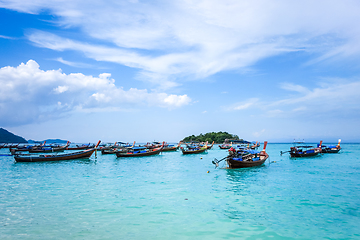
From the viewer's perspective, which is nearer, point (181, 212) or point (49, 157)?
point (181, 212)

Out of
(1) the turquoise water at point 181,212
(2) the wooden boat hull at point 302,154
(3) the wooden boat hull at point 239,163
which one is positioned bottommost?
(2) the wooden boat hull at point 302,154

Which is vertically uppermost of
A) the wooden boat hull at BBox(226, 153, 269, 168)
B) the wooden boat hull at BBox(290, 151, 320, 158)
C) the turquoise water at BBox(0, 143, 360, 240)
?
the wooden boat hull at BBox(226, 153, 269, 168)

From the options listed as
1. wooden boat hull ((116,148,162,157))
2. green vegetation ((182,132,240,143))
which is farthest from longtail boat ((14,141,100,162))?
green vegetation ((182,132,240,143))

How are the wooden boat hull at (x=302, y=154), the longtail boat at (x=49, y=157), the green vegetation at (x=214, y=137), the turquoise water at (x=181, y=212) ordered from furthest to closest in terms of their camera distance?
the green vegetation at (x=214, y=137) < the wooden boat hull at (x=302, y=154) < the longtail boat at (x=49, y=157) < the turquoise water at (x=181, y=212)

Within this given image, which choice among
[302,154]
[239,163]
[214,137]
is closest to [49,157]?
[239,163]

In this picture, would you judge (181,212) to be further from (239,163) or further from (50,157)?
(50,157)

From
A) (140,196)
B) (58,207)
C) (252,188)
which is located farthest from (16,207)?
(252,188)

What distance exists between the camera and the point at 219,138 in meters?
166

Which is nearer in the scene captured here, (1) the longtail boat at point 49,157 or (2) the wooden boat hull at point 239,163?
(2) the wooden boat hull at point 239,163

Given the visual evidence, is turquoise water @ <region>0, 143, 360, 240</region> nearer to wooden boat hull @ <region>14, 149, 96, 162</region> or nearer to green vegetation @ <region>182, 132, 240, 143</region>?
wooden boat hull @ <region>14, 149, 96, 162</region>

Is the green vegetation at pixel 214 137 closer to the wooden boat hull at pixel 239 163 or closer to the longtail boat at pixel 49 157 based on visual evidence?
the longtail boat at pixel 49 157

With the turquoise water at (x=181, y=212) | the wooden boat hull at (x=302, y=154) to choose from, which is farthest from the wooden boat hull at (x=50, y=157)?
the wooden boat hull at (x=302, y=154)

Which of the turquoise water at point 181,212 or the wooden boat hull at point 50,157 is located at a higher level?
the wooden boat hull at point 50,157

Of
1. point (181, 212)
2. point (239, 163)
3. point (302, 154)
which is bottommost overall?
point (302, 154)
